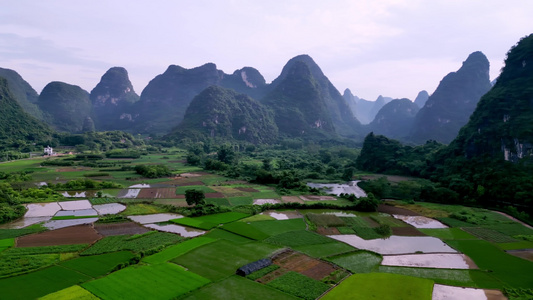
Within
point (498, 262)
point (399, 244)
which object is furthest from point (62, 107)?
point (498, 262)

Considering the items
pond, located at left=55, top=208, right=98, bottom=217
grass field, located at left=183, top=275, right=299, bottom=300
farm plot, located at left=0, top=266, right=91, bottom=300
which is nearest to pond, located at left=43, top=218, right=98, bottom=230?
pond, located at left=55, top=208, right=98, bottom=217

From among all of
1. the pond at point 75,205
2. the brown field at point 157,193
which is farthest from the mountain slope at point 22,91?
the pond at point 75,205

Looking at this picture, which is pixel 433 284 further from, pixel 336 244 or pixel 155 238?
pixel 155 238

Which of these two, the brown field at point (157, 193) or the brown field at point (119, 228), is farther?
the brown field at point (157, 193)

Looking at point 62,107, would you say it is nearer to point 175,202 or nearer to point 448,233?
point 175,202

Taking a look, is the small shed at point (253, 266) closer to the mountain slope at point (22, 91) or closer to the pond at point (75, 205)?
the pond at point (75, 205)

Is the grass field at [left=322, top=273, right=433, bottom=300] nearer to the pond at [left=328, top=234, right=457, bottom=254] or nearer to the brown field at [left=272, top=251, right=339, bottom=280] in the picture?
the brown field at [left=272, top=251, right=339, bottom=280]
